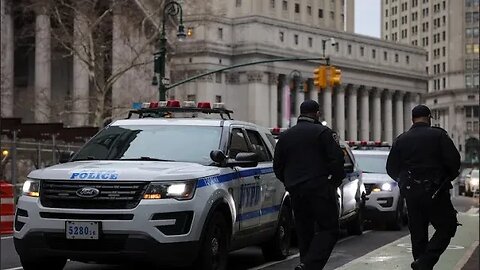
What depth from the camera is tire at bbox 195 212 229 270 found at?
8.46m

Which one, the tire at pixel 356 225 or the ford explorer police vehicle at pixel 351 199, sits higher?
the ford explorer police vehicle at pixel 351 199

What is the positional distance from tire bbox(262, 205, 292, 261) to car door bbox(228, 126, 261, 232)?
106cm

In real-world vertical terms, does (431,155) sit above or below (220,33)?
below

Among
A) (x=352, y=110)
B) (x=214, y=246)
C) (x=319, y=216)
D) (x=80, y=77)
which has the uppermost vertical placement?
(x=80, y=77)

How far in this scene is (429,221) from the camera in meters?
8.53

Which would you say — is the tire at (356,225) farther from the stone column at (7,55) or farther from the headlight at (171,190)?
the stone column at (7,55)

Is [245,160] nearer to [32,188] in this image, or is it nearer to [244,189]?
[244,189]

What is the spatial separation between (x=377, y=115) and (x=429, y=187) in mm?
84319

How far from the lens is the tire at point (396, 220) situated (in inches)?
679

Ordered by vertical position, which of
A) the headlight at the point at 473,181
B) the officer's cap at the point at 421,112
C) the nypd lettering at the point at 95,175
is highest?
the officer's cap at the point at 421,112

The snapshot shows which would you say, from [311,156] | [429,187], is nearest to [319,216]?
[311,156]

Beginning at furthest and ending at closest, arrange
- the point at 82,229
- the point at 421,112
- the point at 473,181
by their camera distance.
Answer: the point at 473,181
the point at 421,112
the point at 82,229

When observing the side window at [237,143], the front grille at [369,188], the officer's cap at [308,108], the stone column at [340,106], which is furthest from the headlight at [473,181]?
the stone column at [340,106]

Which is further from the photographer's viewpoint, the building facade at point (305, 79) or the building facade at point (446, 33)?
the building facade at point (305, 79)
